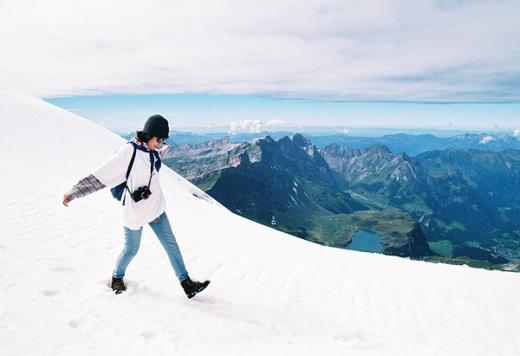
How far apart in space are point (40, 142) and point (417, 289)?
89.7 ft

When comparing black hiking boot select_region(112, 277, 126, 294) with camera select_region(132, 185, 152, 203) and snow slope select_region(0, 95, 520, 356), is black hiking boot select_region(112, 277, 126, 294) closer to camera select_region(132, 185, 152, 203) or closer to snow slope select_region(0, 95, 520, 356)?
snow slope select_region(0, 95, 520, 356)

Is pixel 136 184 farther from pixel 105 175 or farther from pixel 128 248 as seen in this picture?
pixel 128 248

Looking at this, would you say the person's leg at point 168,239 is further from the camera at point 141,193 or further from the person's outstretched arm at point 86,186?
the person's outstretched arm at point 86,186

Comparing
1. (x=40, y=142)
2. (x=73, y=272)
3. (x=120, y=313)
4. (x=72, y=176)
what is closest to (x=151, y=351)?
(x=120, y=313)

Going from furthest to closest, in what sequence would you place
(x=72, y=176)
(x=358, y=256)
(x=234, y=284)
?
1. (x=72, y=176)
2. (x=358, y=256)
3. (x=234, y=284)

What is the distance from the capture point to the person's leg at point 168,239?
7.29m

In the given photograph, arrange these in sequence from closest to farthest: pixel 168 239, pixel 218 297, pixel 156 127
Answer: pixel 156 127 → pixel 168 239 → pixel 218 297

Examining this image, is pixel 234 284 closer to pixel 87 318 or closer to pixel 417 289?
pixel 87 318

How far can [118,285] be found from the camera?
7.15 metres

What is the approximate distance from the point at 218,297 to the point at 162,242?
2.03 metres

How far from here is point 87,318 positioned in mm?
5930

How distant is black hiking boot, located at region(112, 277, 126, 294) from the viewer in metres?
7.11

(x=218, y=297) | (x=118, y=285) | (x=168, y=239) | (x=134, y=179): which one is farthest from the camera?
(x=218, y=297)

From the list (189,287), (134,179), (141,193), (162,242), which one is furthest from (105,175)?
(189,287)
